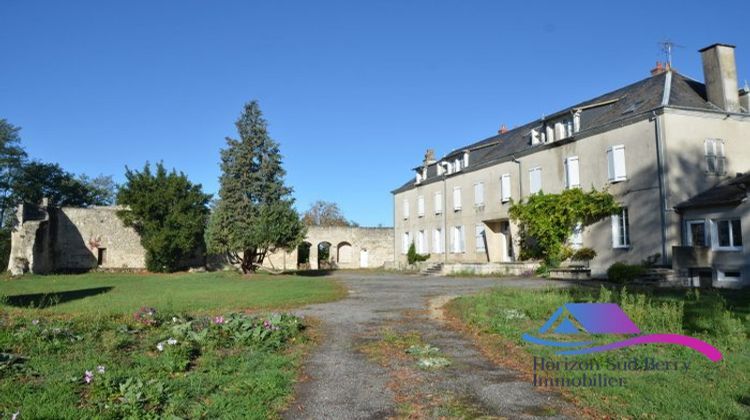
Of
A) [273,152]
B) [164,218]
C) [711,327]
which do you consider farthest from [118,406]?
[164,218]

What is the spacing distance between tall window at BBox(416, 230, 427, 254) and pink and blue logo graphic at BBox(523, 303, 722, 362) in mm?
25528

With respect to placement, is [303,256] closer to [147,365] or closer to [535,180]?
[535,180]

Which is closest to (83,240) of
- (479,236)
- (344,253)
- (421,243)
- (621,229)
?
(344,253)

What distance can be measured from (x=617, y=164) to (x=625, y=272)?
4.49 meters

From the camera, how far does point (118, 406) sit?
429 cm

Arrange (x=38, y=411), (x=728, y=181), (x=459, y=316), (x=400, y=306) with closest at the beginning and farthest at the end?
(x=38, y=411), (x=459, y=316), (x=400, y=306), (x=728, y=181)

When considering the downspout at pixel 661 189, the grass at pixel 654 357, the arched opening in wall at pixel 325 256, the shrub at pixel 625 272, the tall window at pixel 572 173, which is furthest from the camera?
the arched opening in wall at pixel 325 256

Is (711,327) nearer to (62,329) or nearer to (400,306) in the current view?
(400,306)

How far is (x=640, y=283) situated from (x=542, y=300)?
832 centimetres

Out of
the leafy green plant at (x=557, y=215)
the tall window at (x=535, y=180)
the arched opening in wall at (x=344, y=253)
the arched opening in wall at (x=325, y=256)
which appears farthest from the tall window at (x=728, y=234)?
the arched opening in wall at (x=344, y=253)

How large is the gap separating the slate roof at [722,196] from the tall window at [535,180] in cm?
694

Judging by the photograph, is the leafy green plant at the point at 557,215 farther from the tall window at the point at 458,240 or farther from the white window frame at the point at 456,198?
the white window frame at the point at 456,198

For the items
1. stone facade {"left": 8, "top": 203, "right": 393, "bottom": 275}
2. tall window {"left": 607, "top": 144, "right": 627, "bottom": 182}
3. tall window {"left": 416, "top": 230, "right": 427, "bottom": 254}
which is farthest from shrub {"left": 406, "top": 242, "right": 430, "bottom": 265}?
tall window {"left": 607, "top": 144, "right": 627, "bottom": 182}

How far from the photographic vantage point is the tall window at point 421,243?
113 feet
